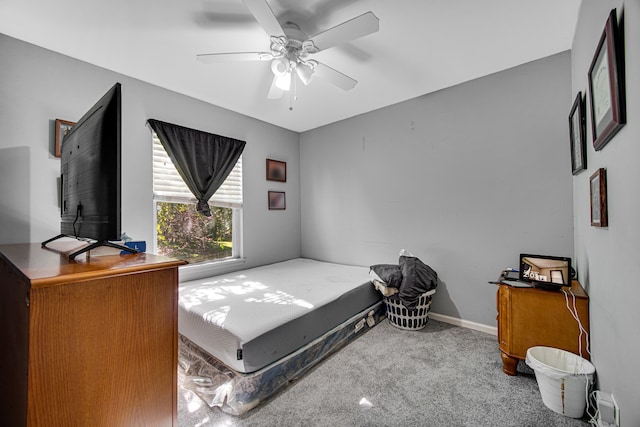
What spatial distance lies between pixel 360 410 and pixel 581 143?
2.16 meters

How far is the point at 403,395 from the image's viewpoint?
1.74 metres

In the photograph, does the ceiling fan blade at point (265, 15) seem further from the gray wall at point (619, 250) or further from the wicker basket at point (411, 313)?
the wicker basket at point (411, 313)

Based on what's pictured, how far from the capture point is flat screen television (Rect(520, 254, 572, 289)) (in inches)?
68.7

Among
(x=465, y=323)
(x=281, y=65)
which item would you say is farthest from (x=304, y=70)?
(x=465, y=323)

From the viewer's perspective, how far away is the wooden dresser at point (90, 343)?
776 millimetres

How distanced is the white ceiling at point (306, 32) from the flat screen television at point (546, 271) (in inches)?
64.0

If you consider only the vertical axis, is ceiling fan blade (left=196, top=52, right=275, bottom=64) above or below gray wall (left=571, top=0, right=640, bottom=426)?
above

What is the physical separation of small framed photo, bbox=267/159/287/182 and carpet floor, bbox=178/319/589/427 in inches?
95.7

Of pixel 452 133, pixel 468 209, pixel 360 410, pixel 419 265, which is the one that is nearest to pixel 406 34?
pixel 452 133

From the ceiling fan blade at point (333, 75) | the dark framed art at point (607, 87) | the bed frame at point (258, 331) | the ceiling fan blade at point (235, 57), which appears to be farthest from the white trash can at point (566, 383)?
the ceiling fan blade at point (235, 57)

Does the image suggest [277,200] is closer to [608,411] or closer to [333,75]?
[333,75]

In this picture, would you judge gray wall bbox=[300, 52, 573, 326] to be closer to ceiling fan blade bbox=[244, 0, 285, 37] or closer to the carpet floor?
the carpet floor

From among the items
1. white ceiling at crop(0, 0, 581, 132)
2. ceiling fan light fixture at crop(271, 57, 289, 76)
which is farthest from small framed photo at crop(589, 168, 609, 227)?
ceiling fan light fixture at crop(271, 57, 289, 76)

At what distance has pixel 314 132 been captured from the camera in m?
4.08
